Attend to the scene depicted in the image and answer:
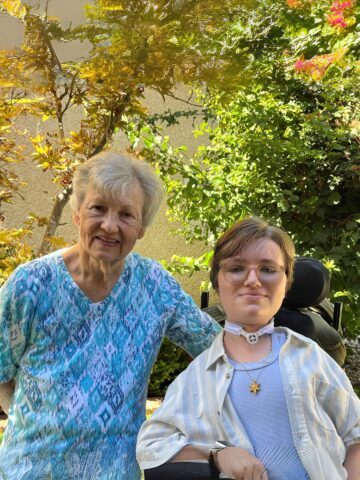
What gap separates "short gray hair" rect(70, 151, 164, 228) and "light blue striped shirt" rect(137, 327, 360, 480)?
0.48m

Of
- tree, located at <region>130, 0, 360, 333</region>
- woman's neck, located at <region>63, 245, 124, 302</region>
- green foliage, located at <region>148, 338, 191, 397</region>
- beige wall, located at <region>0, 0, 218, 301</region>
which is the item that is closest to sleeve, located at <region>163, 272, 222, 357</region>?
woman's neck, located at <region>63, 245, 124, 302</region>

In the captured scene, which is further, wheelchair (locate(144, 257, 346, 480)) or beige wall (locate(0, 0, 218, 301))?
beige wall (locate(0, 0, 218, 301))

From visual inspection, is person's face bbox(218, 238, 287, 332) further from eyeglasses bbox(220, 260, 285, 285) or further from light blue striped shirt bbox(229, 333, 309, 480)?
light blue striped shirt bbox(229, 333, 309, 480)

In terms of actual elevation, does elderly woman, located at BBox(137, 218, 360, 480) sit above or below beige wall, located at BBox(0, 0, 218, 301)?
below

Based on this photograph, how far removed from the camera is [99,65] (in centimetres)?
293

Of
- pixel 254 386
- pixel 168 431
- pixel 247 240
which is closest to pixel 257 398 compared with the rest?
pixel 254 386

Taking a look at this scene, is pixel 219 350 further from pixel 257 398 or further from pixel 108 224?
pixel 108 224

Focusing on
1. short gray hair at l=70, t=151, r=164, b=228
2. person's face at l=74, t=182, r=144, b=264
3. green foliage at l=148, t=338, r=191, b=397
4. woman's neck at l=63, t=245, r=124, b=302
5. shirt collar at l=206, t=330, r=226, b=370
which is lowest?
green foliage at l=148, t=338, r=191, b=397

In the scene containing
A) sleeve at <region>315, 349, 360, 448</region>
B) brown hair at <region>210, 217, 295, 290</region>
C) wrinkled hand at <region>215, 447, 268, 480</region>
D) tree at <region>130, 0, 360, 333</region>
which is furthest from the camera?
tree at <region>130, 0, 360, 333</region>

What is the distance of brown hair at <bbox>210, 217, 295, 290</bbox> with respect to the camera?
1526mm

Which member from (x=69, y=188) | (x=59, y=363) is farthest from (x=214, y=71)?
(x=59, y=363)

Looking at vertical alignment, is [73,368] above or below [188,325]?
below

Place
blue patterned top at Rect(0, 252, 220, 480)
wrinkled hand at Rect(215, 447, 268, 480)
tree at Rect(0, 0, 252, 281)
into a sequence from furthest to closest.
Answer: tree at Rect(0, 0, 252, 281) → blue patterned top at Rect(0, 252, 220, 480) → wrinkled hand at Rect(215, 447, 268, 480)

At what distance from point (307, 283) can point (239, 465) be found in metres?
0.64
